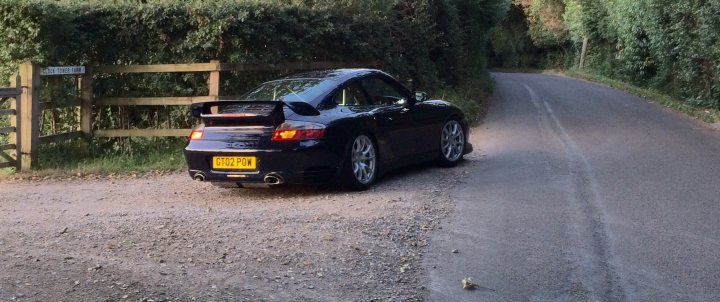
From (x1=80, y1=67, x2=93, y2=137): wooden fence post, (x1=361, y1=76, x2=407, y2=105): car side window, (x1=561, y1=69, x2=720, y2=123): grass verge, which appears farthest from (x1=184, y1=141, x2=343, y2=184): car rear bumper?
(x1=561, y1=69, x2=720, y2=123): grass verge

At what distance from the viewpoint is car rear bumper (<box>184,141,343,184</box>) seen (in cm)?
884

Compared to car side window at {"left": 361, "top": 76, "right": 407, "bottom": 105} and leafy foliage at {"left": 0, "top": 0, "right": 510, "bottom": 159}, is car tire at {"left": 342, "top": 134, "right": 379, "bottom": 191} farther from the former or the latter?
leafy foliage at {"left": 0, "top": 0, "right": 510, "bottom": 159}

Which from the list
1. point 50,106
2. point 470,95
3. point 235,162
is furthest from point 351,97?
point 470,95

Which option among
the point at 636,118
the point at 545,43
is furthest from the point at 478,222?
the point at 545,43

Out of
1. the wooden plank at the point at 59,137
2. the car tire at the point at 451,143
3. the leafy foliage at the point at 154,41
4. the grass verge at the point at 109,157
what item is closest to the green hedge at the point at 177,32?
the leafy foliage at the point at 154,41

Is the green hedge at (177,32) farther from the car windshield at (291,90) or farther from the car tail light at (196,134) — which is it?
the car tail light at (196,134)

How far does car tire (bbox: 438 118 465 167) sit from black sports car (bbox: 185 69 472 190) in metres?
1.00

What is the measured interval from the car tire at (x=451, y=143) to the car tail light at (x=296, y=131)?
108 inches

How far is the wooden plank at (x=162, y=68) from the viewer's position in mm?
12422

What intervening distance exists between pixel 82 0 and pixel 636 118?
12.4 m

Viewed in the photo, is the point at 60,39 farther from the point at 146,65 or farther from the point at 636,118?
the point at 636,118

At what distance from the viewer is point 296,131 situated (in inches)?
348

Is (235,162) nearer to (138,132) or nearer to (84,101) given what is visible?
(138,132)

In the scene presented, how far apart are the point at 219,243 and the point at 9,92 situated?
Result: 19.4ft
